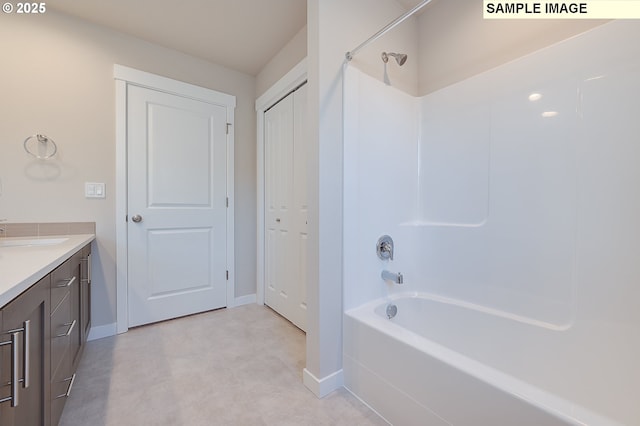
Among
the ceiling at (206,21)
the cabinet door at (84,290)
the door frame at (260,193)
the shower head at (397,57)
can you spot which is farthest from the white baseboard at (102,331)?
the shower head at (397,57)

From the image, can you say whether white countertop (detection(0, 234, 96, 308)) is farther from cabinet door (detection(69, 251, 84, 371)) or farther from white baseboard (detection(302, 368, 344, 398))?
white baseboard (detection(302, 368, 344, 398))

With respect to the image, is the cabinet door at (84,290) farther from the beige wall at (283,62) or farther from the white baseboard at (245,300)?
the beige wall at (283,62)

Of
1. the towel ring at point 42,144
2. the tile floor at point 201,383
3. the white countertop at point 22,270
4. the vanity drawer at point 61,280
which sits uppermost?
the towel ring at point 42,144

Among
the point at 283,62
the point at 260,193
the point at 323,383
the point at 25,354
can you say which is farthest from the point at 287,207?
the point at 25,354

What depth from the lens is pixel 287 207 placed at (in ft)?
7.63

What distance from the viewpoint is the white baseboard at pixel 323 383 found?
4.54ft

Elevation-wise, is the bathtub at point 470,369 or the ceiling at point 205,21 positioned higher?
the ceiling at point 205,21

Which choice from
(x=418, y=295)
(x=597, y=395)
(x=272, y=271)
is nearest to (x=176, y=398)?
(x=272, y=271)

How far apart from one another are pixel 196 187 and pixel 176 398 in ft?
5.29

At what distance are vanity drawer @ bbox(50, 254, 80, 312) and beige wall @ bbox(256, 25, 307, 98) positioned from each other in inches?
76.9

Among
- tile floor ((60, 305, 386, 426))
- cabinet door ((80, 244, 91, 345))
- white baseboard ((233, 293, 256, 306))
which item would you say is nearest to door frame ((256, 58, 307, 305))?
white baseboard ((233, 293, 256, 306))

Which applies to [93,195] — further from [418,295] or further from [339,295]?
[418,295]

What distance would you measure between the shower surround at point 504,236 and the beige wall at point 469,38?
0.08 metres

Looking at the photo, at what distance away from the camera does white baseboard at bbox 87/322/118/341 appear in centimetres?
196
